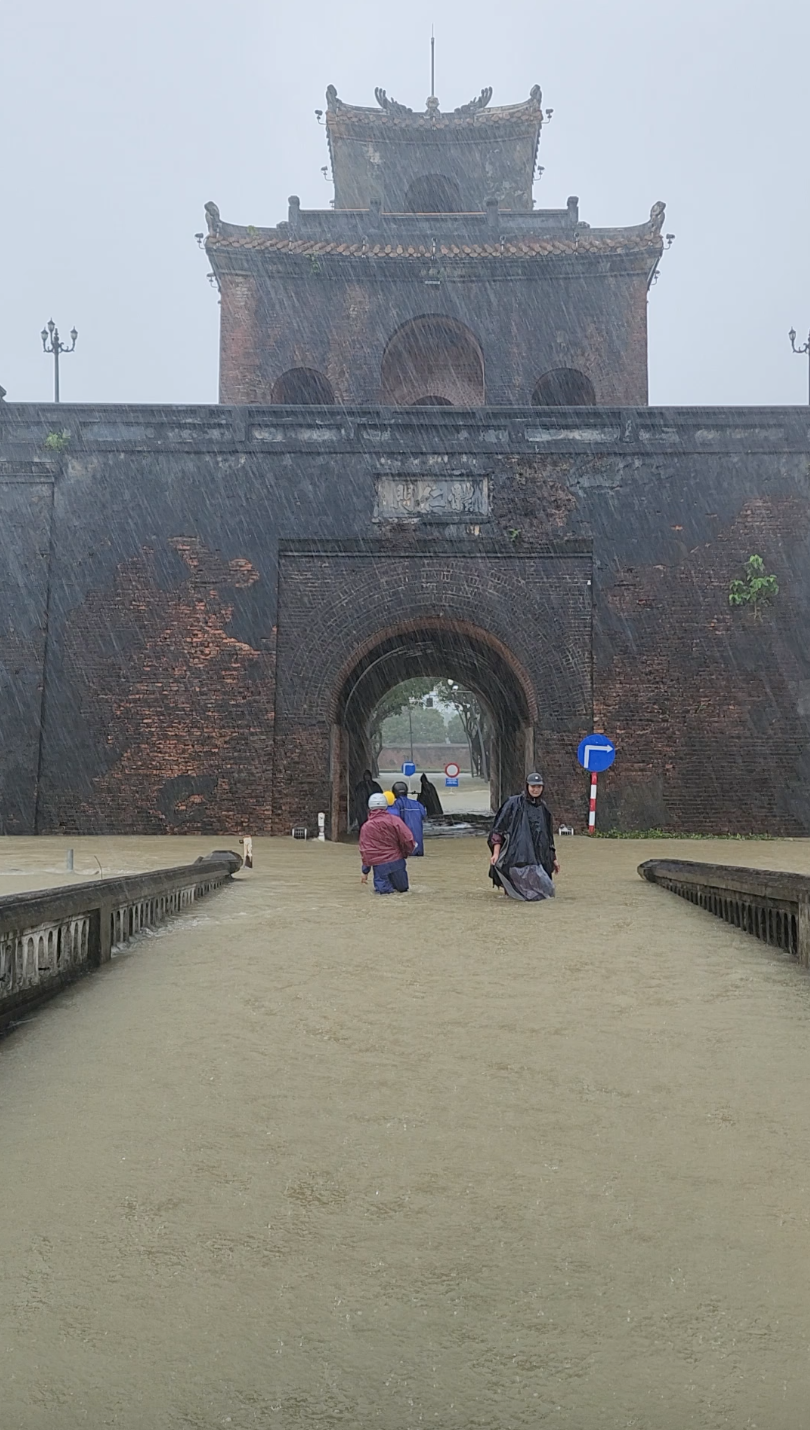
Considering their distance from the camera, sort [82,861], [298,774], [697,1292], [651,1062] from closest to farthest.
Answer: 1. [697,1292]
2. [651,1062]
3. [82,861]
4. [298,774]

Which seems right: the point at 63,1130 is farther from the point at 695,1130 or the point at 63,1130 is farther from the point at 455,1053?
the point at 695,1130

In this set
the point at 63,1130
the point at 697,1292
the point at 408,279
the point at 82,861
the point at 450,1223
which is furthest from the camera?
the point at 408,279

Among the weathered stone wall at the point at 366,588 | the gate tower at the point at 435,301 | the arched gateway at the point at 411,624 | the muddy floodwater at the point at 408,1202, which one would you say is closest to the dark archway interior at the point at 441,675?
the arched gateway at the point at 411,624

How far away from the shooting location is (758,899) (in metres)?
6.12

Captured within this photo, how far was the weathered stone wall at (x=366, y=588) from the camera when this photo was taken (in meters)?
14.6

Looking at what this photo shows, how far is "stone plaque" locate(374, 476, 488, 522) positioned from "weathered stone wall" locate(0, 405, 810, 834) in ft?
0.11

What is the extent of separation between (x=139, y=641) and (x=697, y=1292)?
13.5 metres

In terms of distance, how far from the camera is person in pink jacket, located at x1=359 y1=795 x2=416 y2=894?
8398 mm

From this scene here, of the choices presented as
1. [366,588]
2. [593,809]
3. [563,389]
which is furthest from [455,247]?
[593,809]

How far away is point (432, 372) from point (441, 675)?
589 centimetres

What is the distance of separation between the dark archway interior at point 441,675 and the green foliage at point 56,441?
5.27 m

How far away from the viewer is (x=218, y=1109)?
10.3 feet

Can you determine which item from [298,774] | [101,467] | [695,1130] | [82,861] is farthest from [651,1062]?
[101,467]

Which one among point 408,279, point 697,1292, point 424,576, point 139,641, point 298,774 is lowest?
point 697,1292
